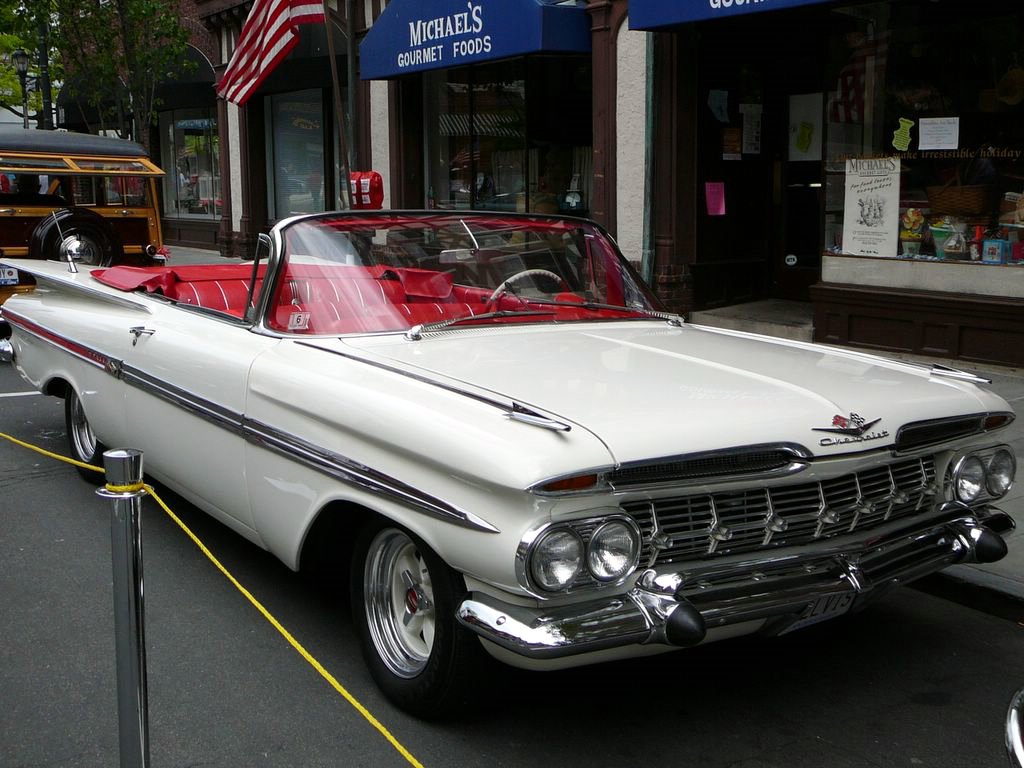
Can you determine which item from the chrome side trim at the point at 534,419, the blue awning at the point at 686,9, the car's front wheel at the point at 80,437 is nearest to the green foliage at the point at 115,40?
the blue awning at the point at 686,9

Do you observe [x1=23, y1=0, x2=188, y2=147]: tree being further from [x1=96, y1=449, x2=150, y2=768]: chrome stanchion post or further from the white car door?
[x1=96, y1=449, x2=150, y2=768]: chrome stanchion post

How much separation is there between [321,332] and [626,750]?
6.29ft

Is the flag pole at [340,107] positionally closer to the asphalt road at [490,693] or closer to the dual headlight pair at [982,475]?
the asphalt road at [490,693]

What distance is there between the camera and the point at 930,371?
4.15m

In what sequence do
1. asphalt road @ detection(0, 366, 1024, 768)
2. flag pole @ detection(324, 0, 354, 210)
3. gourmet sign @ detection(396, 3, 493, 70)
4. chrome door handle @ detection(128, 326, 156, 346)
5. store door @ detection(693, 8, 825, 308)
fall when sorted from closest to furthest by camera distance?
asphalt road @ detection(0, 366, 1024, 768) < chrome door handle @ detection(128, 326, 156, 346) < flag pole @ detection(324, 0, 354, 210) < store door @ detection(693, 8, 825, 308) < gourmet sign @ detection(396, 3, 493, 70)

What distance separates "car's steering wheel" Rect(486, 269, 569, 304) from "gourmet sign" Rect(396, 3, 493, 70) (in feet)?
26.2

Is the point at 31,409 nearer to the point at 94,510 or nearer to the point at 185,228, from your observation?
the point at 94,510

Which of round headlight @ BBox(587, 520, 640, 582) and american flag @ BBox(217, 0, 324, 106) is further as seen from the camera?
american flag @ BBox(217, 0, 324, 106)

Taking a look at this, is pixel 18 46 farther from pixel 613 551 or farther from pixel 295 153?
pixel 613 551

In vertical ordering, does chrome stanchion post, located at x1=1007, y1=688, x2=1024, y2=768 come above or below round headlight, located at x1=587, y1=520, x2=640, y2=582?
below

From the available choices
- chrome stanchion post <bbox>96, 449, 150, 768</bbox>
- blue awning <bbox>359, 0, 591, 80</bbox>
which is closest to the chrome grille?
chrome stanchion post <bbox>96, 449, 150, 768</bbox>

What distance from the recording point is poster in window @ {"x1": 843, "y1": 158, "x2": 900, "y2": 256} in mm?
9898

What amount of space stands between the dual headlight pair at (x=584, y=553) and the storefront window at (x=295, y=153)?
16.7 m

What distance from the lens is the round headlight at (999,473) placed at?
3.91 m
